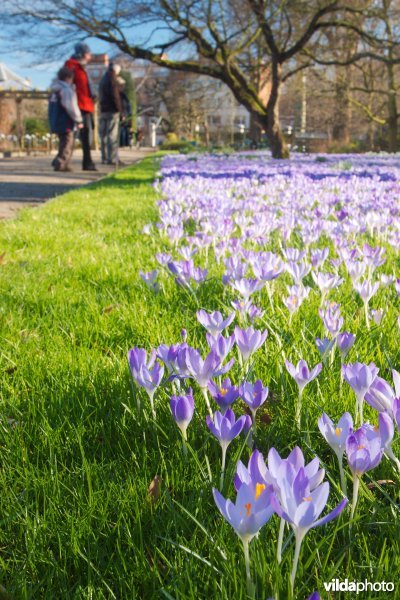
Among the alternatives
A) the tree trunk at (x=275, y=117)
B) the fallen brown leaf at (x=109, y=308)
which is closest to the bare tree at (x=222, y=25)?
the tree trunk at (x=275, y=117)

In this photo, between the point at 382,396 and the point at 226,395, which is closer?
the point at 382,396

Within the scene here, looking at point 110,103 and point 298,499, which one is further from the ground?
Result: point 110,103

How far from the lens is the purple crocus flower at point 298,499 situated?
0.76 meters

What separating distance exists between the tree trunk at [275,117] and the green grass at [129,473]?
660 inches

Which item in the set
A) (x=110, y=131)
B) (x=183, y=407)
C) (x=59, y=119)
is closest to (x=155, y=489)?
(x=183, y=407)

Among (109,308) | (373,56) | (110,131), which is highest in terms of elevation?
(373,56)

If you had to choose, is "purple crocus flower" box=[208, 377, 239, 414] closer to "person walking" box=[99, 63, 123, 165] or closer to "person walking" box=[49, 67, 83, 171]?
"person walking" box=[49, 67, 83, 171]

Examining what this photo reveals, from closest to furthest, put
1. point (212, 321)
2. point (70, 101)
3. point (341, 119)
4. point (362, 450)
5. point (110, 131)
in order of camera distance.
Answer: point (362, 450) < point (212, 321) < point (70, 101) < point (110, 131) < point (341, 119)

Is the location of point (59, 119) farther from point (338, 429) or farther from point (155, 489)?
point (338, 429)

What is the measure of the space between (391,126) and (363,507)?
3398cm

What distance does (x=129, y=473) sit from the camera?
1.30 meters

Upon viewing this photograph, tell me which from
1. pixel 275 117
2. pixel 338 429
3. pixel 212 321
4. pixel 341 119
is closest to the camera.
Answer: pixel 338 429

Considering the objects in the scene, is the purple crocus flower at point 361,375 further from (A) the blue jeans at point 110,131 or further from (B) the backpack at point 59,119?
(A) the blue jeans at point 110,131

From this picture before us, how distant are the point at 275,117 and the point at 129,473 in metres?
18.4
